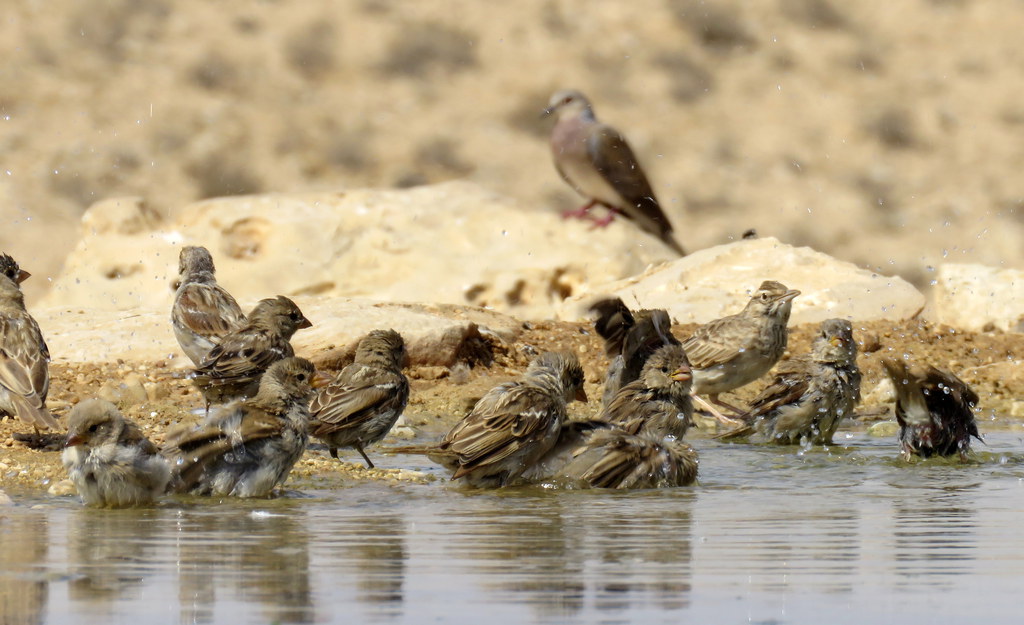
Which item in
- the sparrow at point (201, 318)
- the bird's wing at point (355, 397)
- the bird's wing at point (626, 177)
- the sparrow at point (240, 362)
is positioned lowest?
the bird's wing at point (355, 397)

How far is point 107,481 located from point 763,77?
86.0 feet

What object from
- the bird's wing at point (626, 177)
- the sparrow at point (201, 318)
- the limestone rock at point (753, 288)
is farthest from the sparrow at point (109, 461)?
the bird's wing at point (626, 177)

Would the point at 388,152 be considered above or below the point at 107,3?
below

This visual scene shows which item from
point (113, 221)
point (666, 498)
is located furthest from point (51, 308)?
point (666, 498)

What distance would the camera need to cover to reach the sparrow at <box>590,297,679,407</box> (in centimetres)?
1133

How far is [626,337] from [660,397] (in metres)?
1.71

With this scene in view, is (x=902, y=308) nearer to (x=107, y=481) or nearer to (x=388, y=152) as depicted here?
(x=107, y=481)

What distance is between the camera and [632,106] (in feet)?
100

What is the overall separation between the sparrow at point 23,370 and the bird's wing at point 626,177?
842 cm

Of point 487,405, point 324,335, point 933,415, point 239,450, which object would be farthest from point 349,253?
point 239,450

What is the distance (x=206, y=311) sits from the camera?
11.8 m

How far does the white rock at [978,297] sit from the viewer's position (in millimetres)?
15914

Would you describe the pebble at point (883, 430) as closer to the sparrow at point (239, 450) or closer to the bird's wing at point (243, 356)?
the bird's wing at point (243, 356)

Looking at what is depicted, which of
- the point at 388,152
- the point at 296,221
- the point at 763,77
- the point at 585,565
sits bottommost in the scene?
the point at 585,565
